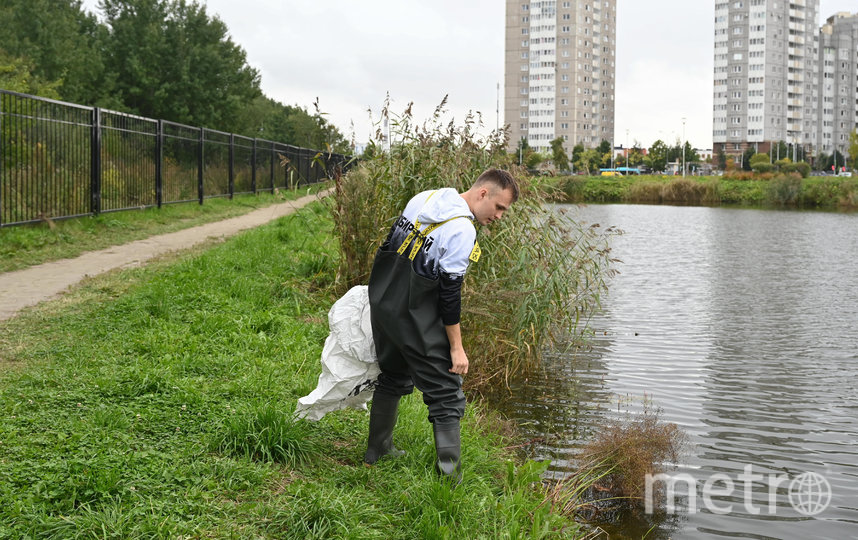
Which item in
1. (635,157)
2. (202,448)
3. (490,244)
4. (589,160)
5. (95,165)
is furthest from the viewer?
(635,157)

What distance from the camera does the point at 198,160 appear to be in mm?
20203

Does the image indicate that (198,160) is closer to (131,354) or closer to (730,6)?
(131,354)

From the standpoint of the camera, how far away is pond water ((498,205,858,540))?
Result: 5613 millimetres

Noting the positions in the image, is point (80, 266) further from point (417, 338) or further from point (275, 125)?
point (275, 125)

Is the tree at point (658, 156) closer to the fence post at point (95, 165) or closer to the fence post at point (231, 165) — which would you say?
the fence post at point (231, 165)

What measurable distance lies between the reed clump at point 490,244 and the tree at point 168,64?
108 ft

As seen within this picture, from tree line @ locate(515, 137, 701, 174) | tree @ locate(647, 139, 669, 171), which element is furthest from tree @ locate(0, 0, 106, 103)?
tree @ locate(647, 139, 669, 171)

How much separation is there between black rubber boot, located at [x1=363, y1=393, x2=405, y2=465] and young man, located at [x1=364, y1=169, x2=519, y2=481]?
0.22 meters

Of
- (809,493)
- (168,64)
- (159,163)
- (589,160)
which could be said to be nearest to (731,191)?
(168,64)

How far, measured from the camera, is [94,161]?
14062mm

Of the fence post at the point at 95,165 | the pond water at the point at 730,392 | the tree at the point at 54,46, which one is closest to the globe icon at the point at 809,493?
the pond water at the point at 730,392

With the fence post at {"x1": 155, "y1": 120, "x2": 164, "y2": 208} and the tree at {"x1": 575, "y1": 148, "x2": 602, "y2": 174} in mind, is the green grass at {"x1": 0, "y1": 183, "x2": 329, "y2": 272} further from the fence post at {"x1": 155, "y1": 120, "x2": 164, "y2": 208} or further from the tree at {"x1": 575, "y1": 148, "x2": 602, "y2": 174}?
the tree at {"x1": 575, "y1": 148, "x2": 602, "y2": 174}

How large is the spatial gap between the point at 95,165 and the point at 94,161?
0.39 feet

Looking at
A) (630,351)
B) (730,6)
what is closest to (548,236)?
(630,351)
